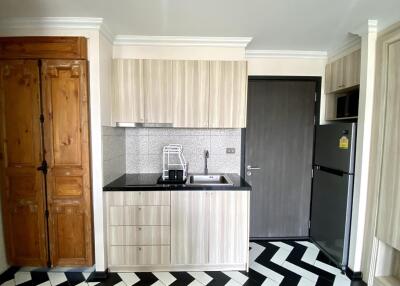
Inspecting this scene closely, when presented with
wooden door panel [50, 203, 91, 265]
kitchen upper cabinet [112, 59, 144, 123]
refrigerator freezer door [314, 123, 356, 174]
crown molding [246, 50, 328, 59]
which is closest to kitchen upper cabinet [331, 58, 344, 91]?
crown molding [246, 50, 328, 59]

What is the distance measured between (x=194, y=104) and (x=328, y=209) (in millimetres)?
Answer: 1992

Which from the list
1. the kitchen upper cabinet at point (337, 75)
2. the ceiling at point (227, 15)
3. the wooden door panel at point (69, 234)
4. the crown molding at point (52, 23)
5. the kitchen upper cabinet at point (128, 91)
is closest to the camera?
the ceiling at point (227, 15)

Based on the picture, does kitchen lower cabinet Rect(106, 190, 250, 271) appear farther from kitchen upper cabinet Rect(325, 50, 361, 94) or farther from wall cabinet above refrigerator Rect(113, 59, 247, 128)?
kitchen upper cabinet Rect(325, 50, 361, 94)

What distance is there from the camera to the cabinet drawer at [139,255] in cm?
220

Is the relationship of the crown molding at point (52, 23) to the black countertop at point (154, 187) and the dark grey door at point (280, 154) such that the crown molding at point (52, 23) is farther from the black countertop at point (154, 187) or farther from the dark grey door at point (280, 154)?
the dark grey door at point (280, 154)

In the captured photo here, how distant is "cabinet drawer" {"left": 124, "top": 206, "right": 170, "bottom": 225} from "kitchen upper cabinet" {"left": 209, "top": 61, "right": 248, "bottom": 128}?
1084 mm

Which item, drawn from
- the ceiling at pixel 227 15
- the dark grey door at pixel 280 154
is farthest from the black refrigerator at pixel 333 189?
the ceiling at pixel 227 15

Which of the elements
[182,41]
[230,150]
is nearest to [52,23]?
[182,41]

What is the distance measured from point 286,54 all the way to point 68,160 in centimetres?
284

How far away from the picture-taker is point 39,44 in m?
2.01

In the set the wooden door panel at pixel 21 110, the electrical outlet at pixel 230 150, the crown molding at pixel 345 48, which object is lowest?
the electrical outlet at pixel 230 150

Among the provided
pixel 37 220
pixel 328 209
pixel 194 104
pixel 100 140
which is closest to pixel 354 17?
pixel 194 104

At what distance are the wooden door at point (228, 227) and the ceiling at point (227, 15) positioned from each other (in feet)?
5.53

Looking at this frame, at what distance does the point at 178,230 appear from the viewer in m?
2.20
